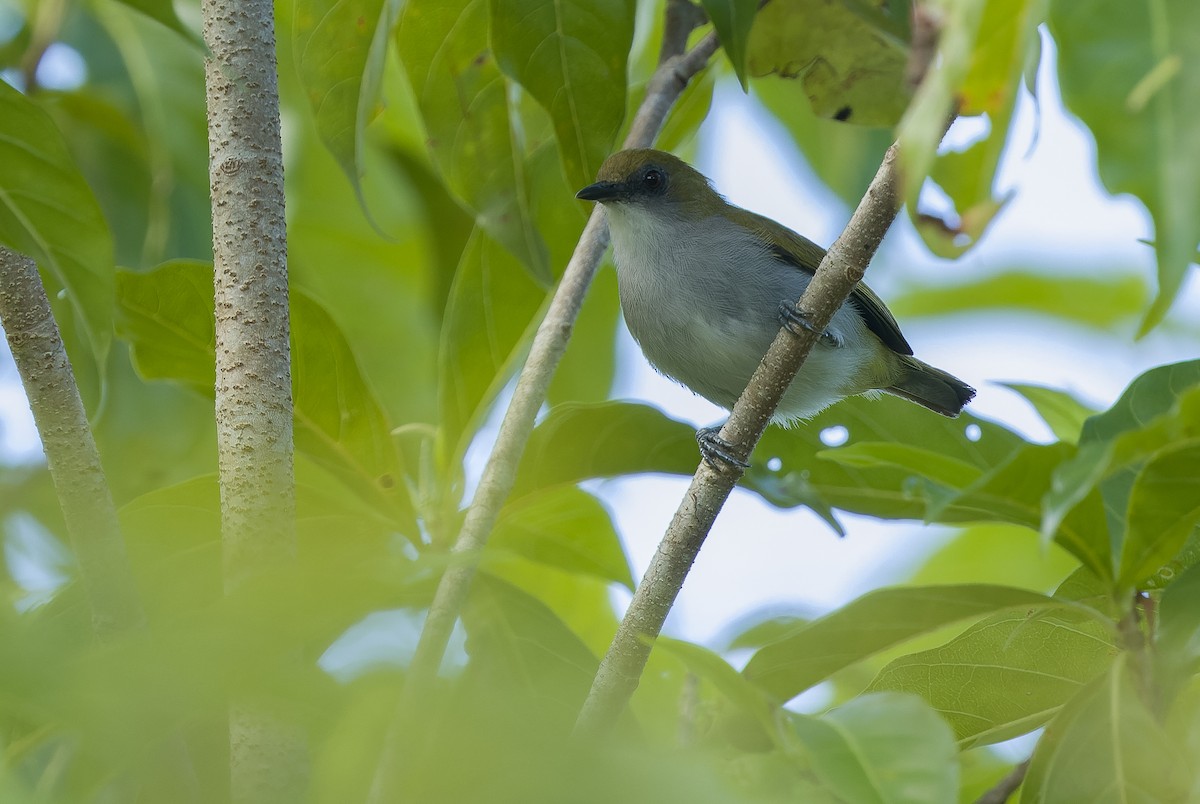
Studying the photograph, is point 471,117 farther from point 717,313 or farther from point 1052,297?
point 1052,297

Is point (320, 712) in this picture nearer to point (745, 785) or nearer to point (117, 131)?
point (745, 785)

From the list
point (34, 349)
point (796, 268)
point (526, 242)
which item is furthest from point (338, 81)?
point (796, 268)

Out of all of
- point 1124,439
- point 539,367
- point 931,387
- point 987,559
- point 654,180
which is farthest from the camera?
point 931,387

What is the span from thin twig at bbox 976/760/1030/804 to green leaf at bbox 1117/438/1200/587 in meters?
0.52

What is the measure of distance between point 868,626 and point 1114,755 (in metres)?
0.47

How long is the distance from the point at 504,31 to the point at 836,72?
1.12 meters

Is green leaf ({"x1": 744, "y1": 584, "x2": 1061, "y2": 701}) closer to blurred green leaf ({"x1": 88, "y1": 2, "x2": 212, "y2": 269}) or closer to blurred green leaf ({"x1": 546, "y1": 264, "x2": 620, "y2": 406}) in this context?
blurred green leaf ({"x1": 546, "y1": 264, "x2": 620, "y2": 406})

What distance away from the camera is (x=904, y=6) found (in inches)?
117

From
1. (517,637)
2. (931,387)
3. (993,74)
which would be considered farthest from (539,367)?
(931,387)

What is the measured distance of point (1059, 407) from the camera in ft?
9.11

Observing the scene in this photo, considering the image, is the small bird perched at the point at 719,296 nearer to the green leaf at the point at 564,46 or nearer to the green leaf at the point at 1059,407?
the green leaf at the point at 1059,407

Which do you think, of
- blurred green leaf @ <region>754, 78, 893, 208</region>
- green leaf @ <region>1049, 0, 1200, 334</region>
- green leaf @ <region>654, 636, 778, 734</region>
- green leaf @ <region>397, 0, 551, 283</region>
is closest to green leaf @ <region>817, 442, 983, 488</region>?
green leaf @ <region>654, 636, 778, 734</region>

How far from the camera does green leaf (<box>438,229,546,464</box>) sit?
322cm

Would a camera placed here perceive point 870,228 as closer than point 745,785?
No
